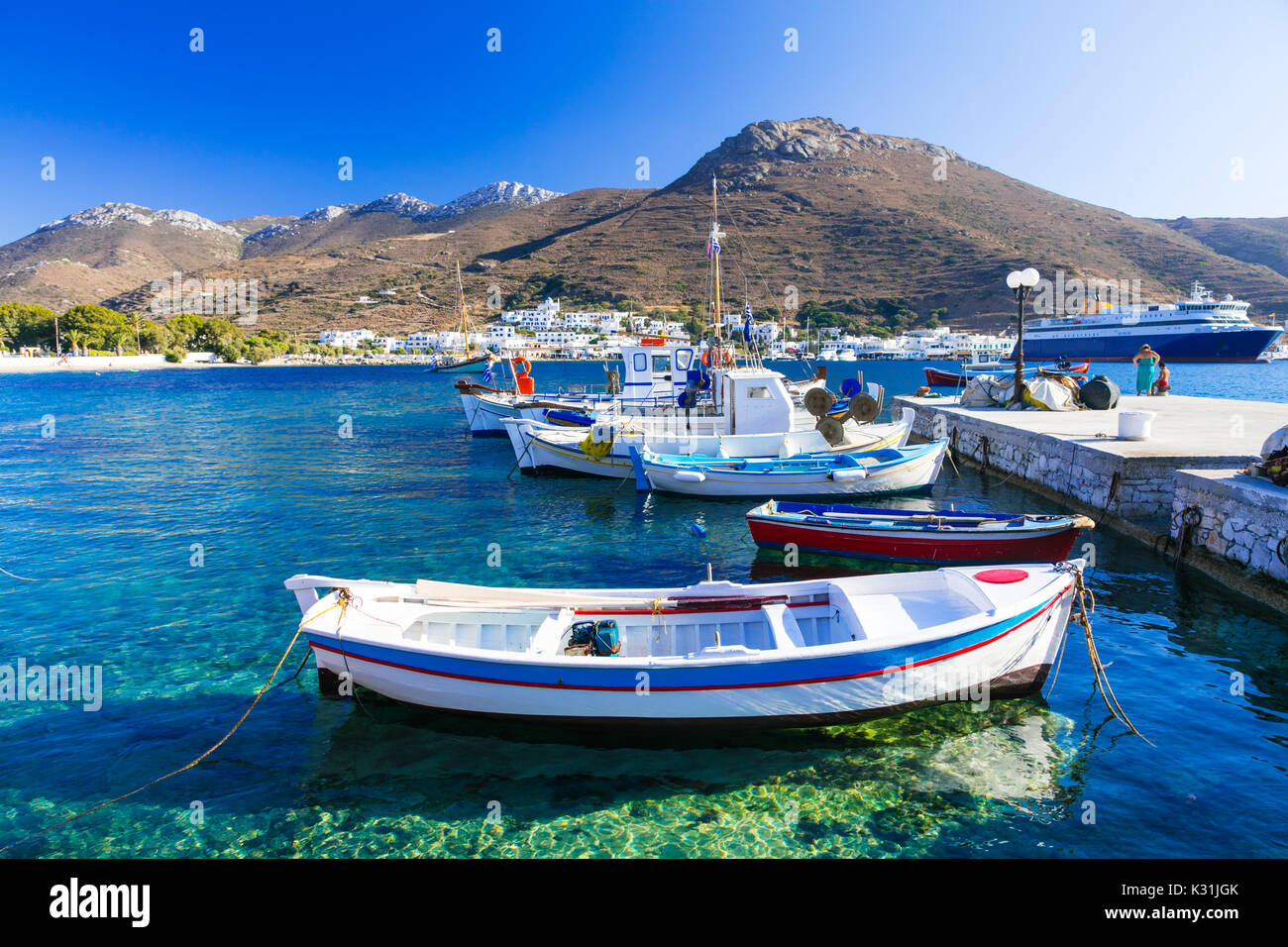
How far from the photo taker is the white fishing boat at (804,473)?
17.4 metres

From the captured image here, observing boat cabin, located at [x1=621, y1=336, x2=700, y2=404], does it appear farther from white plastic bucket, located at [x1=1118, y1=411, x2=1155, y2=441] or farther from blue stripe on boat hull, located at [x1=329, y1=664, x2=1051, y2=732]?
blue stripe on boat hull, located at [x1=329, y1=664, x2=1051, y2=732]

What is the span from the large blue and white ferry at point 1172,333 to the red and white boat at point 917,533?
9996 cm

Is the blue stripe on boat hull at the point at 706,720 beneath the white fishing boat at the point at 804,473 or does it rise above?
beneath

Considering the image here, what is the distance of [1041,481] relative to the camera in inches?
688

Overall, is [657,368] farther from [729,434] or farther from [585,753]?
[585,753]

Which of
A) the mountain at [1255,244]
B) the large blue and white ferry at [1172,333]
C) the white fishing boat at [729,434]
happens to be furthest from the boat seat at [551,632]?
the mountain at [1255,244]

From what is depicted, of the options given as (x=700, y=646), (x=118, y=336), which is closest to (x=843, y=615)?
(x=700, y=646)

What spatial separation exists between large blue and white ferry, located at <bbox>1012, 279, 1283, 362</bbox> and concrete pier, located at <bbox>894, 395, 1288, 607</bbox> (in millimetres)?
86959

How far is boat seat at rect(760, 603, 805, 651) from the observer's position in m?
7.36

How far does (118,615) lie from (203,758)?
5.70 meters

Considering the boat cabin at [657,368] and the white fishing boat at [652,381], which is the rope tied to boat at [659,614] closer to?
the white fishing boat at [652,381]

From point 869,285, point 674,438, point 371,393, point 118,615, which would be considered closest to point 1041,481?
point 674,438

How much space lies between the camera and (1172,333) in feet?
296
